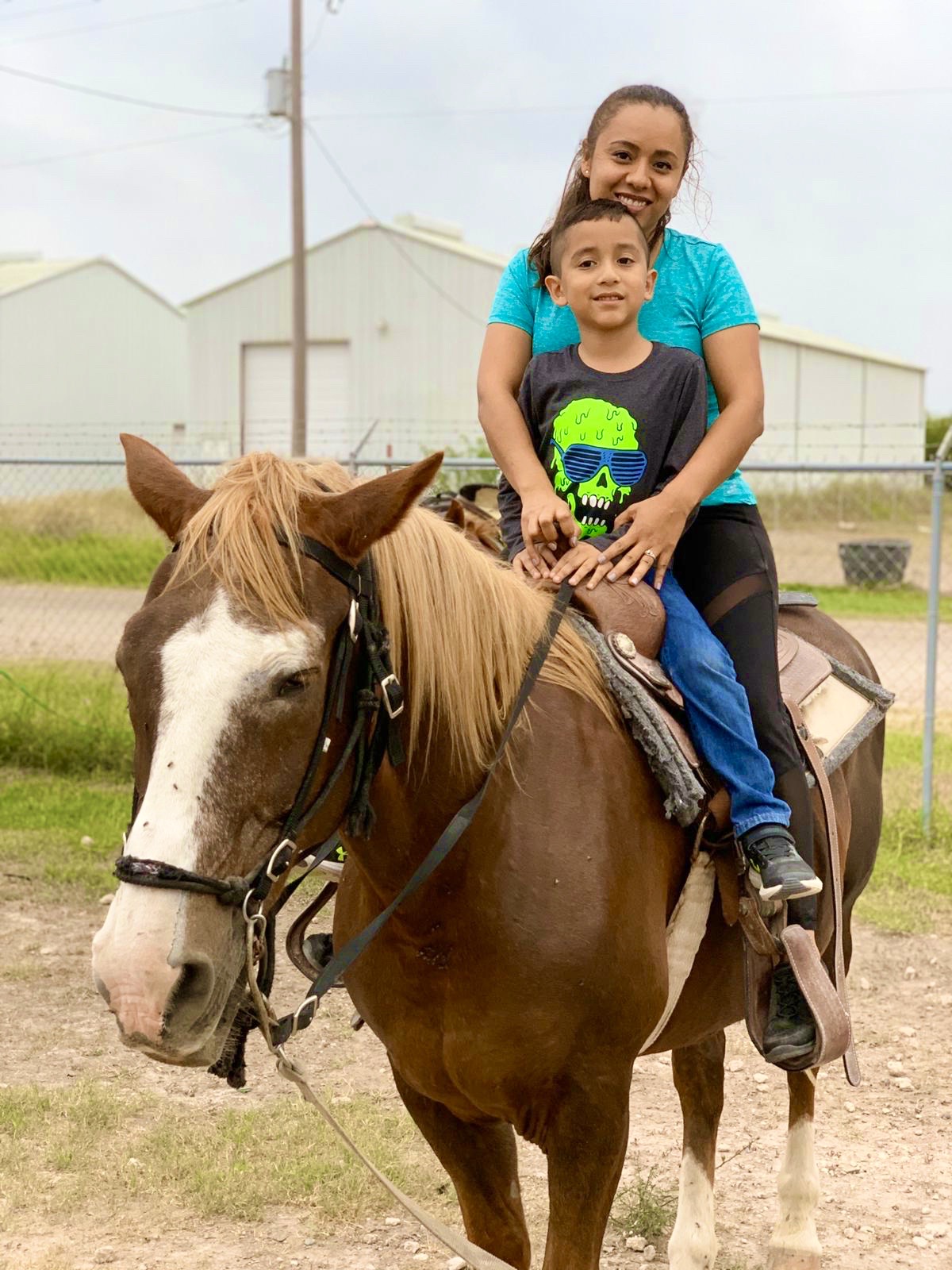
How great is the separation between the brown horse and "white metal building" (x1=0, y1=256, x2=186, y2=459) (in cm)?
3387

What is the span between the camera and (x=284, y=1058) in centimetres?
235

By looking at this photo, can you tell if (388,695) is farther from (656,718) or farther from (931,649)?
(931,649)

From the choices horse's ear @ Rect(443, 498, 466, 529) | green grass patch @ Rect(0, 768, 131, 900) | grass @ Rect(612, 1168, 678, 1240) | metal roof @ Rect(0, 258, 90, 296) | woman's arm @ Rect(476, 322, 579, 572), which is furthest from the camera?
metal roof @ Rect(0, 258, 90, 296)

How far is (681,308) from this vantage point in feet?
9.70

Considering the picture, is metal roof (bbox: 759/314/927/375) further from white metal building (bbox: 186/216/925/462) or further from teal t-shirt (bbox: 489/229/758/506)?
teal t-shirt (bbox: 489/229/758/506)

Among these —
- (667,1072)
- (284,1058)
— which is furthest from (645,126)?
(667,1072)

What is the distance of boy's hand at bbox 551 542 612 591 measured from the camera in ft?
8.95

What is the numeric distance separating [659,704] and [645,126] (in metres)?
1.30

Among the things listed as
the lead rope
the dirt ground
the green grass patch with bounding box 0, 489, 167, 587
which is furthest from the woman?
the green grass patch with bounding box 0, 489, 167, 587

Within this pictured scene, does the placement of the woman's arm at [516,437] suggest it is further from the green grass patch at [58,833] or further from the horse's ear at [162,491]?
the green grass patch at [58,833]

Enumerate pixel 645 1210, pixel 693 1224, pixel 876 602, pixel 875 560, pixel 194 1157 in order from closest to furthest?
pixel 693 1224 → pixel 645 1210 → pixel 194 1157 → pixel 876 602 → pixel 875 560

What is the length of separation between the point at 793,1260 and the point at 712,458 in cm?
219

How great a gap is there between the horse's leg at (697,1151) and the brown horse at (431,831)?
32.6 inches

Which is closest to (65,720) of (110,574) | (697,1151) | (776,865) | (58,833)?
(110,574)
